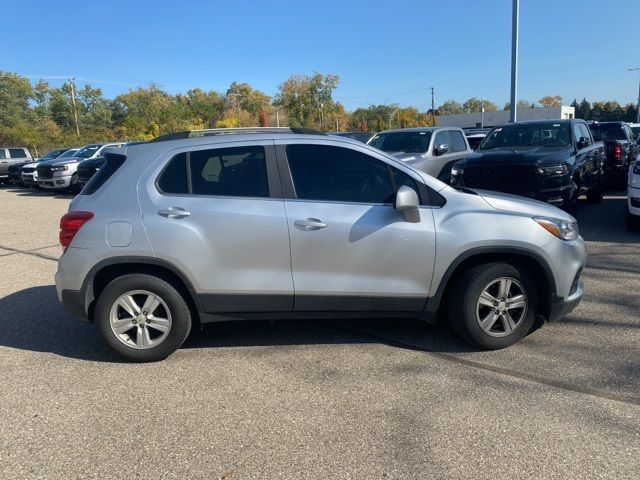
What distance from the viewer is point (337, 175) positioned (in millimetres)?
4250

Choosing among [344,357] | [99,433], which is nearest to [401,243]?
[344,357]

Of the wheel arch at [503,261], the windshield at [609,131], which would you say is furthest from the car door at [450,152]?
the wheel arch at [503,261]

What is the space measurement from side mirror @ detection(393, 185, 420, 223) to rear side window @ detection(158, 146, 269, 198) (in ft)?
3.39

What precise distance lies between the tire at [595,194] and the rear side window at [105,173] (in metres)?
10.1

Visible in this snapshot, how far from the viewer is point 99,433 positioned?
329cm

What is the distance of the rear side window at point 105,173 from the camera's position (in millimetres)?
4270

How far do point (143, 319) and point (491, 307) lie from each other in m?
2.78

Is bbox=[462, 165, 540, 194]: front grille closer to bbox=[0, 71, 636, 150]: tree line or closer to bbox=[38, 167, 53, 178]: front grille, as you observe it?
bbox=[38, 167, 53, 178]: front grille

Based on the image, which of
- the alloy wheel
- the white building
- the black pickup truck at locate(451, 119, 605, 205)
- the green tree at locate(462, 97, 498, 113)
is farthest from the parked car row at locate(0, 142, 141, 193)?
the green tree at locate(462, 97, 498, 113)

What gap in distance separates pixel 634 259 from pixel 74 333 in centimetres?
682

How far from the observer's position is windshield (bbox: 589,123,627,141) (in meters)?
15.1

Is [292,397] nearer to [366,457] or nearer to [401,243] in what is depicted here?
[366,457]

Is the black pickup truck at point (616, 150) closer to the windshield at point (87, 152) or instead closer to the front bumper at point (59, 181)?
the front bumper at point (59, 181)

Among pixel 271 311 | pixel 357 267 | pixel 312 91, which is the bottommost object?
pixel 271 311
